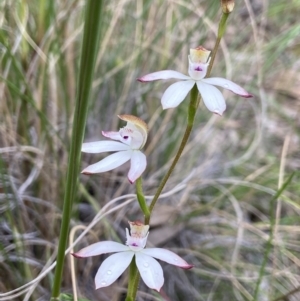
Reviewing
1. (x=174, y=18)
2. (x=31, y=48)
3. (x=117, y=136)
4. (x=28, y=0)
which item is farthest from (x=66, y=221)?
(x=174, y=18)

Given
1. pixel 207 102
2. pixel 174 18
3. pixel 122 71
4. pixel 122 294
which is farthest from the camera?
pixel 174 18

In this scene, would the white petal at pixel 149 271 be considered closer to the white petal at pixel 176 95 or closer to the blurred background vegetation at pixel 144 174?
the white petal at pixel 176 95

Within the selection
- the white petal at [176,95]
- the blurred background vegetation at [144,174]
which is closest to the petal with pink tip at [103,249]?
the white petal at [176,95]

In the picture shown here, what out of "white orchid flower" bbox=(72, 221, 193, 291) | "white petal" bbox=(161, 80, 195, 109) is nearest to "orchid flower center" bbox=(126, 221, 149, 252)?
"white orchid flower" bbox=(72, 221, 193, 291)

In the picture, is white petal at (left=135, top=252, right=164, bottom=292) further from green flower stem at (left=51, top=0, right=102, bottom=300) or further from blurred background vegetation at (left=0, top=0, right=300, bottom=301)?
blurred background vegetation at (left=0, top=0, right=300, bottom=301)

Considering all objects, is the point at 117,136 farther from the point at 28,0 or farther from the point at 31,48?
the point at 28,0

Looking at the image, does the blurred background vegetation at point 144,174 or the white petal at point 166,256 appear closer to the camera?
the white petal at point 166,256

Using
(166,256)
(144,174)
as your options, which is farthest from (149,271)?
(144,174)
